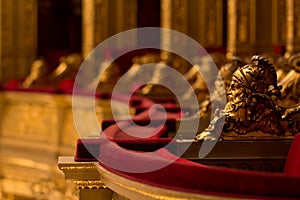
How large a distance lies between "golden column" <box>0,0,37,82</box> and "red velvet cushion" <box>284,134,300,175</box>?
4757mm

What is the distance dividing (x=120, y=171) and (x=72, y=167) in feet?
0.86

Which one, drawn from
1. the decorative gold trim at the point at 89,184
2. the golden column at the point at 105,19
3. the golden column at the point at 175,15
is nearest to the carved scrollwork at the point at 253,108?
the decorative gold trim at the point at 89,184

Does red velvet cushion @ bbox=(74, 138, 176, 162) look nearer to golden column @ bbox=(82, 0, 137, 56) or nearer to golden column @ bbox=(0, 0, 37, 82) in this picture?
golden column @ bbox=(82, 0, 137, 56)

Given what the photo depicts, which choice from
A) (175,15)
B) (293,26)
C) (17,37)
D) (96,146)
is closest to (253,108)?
(96,146)

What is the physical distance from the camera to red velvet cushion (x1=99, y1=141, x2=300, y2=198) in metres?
1.18

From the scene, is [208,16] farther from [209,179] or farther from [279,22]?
[209,179]

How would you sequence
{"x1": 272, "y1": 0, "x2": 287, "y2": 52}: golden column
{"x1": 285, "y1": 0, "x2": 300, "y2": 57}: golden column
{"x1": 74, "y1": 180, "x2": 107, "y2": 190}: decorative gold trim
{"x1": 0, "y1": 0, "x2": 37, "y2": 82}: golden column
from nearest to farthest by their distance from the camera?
{"x1": 74, "y1": 180, "x2": 107, "y2": 190}: decorative gold trim → {"x1": 285, "y1": 0, "x2": 300, "y2": 57}: golden column → {"x1": 272, "y1": 0, "x2": 287, "y2": 52}: golden column → {"x1": 0, "y1": 0, "x2": 37, "y2": 82}: golden column

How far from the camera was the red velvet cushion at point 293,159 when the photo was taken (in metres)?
1.56

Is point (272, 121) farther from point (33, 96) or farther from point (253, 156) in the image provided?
point (33, 96)

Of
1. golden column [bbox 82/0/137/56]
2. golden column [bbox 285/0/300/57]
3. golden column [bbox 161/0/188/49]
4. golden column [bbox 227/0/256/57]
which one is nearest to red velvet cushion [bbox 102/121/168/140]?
golden column [bbox 285/0/300/57]

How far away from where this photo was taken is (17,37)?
6.35 m

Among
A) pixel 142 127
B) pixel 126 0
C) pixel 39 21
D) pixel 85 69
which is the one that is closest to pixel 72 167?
pixel 142 127

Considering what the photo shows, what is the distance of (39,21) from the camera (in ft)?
23.7

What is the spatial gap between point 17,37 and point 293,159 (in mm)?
4999
